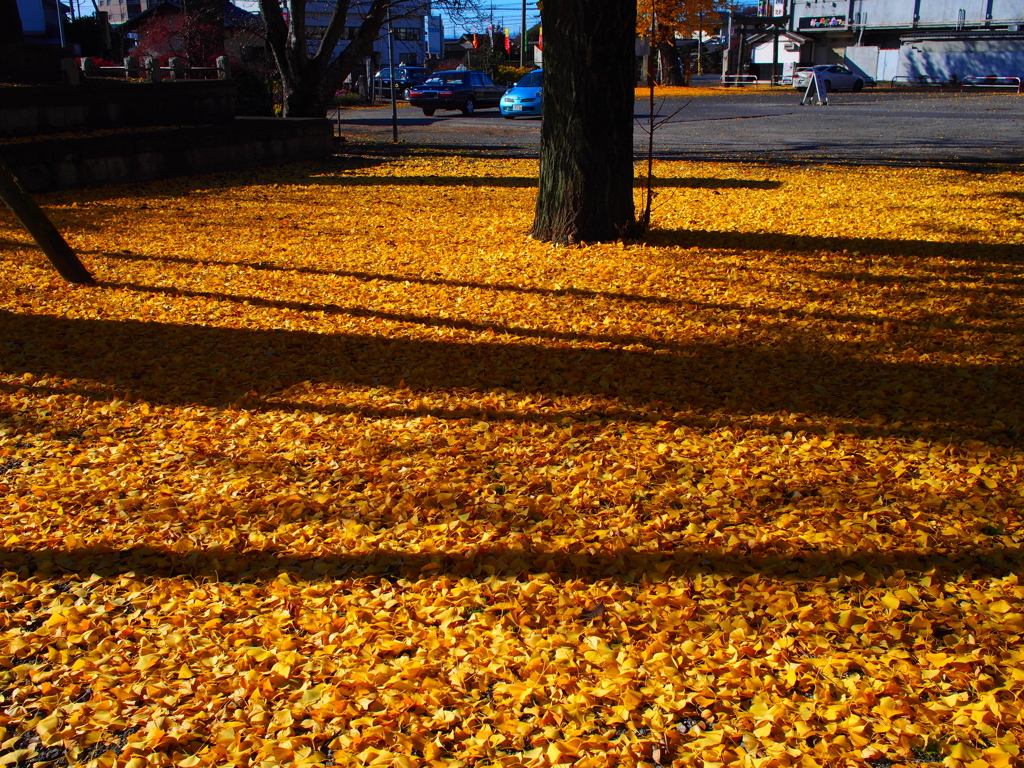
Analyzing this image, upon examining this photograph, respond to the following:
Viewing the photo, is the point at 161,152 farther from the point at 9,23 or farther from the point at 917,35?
the point at 917,35

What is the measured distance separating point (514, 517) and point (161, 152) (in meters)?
11.9

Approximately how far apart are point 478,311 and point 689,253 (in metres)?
2.72

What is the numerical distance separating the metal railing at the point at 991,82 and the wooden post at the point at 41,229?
46.8m

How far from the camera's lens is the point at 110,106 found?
1424 centimetres

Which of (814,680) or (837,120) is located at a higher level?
(837,120)

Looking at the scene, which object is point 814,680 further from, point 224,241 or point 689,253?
point 224,241

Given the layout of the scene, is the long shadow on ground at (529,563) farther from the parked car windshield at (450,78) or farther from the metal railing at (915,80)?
the metal railing at (915,80)

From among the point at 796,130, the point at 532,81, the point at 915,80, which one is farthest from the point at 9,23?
the point at 915,80

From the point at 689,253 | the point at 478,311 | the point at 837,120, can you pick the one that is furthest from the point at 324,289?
the point at 837,120

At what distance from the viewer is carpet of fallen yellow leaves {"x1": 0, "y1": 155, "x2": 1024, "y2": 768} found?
2.47m

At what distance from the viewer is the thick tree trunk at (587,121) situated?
7668 mm

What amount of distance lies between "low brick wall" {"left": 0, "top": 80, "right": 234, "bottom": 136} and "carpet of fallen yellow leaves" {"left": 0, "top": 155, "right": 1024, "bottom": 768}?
24.3ft

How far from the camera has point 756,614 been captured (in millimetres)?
2914

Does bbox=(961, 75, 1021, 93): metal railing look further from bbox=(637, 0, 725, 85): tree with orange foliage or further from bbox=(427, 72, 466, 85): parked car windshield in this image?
bbox=(427, 72, 466, 85): parked car windshield
